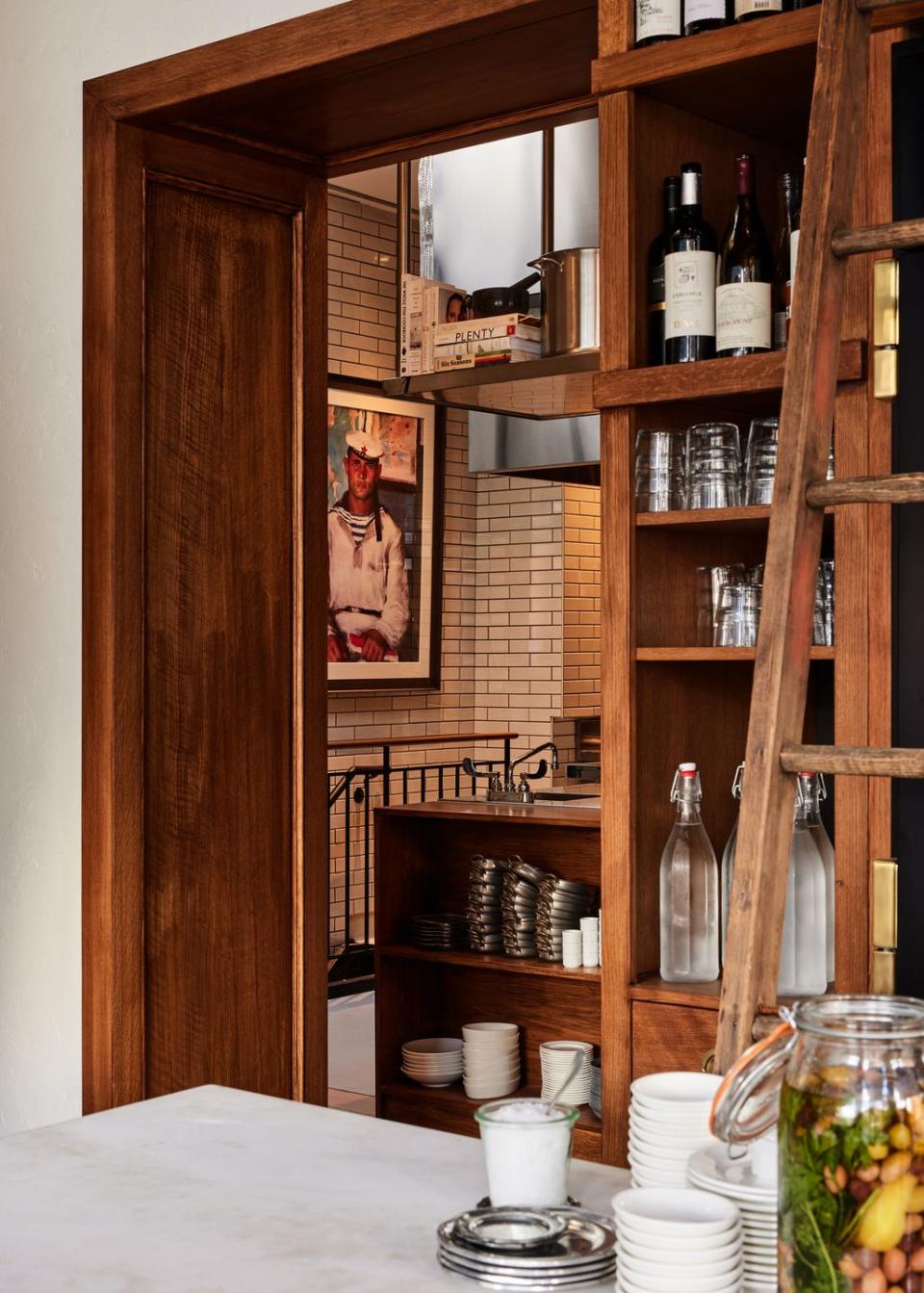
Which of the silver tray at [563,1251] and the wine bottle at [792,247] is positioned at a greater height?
the wine bottle at [792,247]

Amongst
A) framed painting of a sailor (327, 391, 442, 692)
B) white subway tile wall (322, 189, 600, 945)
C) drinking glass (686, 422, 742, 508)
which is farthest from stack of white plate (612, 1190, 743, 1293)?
white subway tile wall (322, 189, 600, 945)

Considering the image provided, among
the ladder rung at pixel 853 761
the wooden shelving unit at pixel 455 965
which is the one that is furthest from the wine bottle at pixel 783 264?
the wooden shelving unit at pixel 455 965

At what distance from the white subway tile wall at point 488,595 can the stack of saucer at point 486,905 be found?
149 inches

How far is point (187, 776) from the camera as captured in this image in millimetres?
3229

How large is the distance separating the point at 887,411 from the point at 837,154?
0.39 metres

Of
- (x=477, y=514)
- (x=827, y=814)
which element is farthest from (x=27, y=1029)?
(x=477, y=514)

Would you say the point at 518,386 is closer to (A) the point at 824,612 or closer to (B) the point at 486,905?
(B) the point at 486,905

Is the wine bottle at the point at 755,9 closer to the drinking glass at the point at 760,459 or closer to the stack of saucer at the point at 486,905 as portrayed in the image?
the drinking glass at the point at 760,459

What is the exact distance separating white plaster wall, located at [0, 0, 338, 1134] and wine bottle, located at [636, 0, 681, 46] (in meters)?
1.23

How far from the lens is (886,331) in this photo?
2.05 m

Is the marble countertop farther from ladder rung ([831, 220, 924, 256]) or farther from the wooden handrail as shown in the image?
the wooden handrail

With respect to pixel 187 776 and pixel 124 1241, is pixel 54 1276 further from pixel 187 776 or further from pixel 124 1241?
pixel 187 776

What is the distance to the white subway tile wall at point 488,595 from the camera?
8039 mm

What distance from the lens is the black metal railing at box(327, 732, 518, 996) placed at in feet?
23.9
